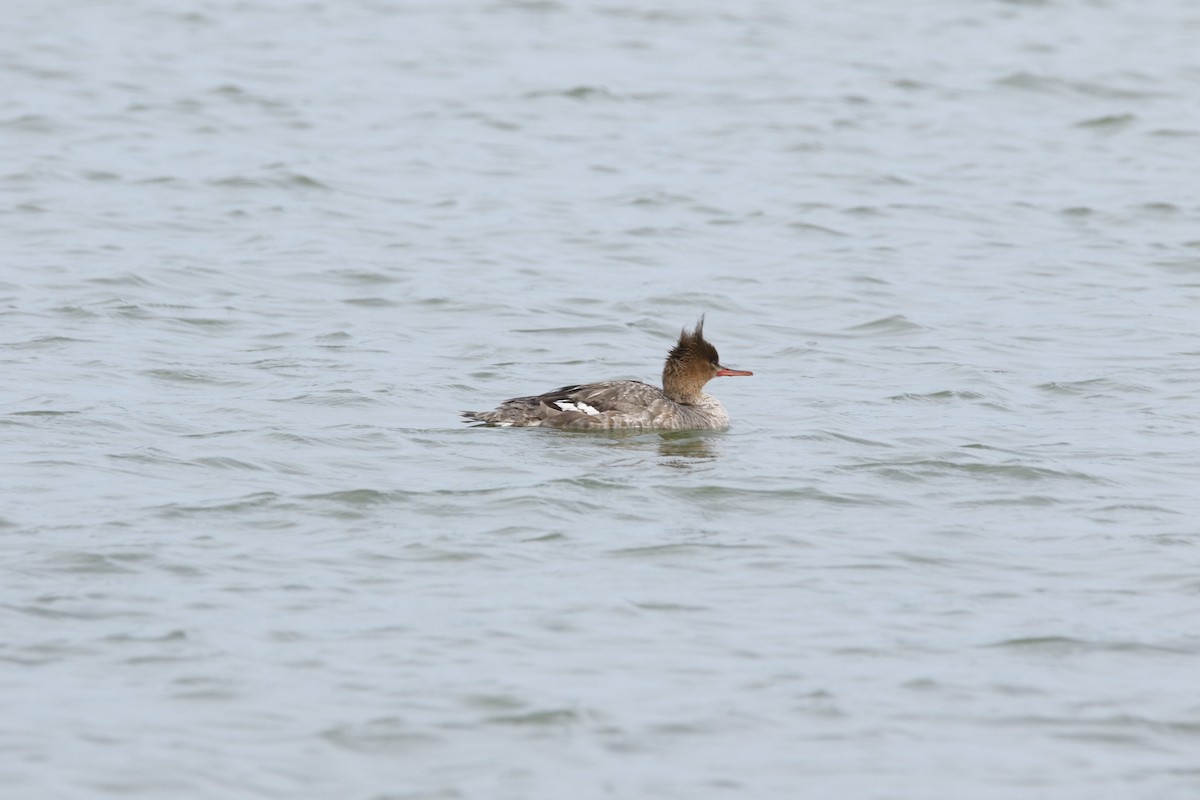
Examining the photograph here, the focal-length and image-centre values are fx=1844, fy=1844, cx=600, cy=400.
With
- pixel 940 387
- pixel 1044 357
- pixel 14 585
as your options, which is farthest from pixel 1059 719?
pixel 1044 357

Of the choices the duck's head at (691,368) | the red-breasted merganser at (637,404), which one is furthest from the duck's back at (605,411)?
the duck's head at (691,368)

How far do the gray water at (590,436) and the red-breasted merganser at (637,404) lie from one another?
0.20 meters

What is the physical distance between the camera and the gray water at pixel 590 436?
7574mm

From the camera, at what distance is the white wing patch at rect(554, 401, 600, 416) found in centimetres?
1241

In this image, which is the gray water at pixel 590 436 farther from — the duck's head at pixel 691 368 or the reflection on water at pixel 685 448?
the duck's head at pixel 691 368

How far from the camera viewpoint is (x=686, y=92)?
26562 mm

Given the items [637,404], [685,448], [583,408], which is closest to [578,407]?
[583,408]

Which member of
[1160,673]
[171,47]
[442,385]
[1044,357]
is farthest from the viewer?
[171,47]

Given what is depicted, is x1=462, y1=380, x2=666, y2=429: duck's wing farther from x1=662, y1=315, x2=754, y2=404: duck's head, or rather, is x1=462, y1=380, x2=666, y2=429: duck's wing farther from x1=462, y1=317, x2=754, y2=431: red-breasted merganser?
x1=662, y1=315, x2=754, y2=404: duck's head

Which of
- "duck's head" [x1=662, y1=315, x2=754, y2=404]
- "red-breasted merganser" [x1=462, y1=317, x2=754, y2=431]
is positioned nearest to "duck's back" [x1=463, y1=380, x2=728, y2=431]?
"red-breasted merganser" [x1=462, y1=317, x2=754, y2=431]

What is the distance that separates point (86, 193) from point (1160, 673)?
596 inches

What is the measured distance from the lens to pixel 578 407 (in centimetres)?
1248

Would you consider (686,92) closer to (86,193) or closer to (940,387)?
(86,193)

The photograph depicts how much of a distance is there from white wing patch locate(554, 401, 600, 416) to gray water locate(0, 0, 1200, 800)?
21cm
